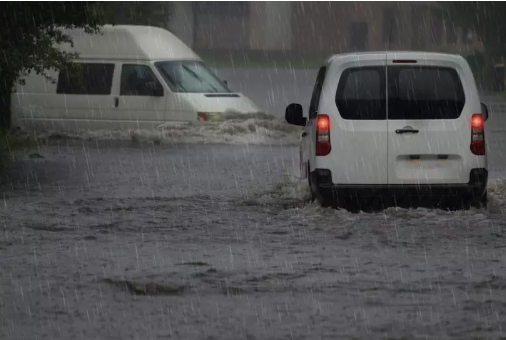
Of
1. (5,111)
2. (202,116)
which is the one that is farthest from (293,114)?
(5,111)

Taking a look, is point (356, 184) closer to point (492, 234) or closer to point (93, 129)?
point (492, 234)

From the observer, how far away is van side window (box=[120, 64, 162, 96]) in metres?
22.0

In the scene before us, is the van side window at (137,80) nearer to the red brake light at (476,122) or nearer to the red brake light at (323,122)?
the red brake light at (323,122)

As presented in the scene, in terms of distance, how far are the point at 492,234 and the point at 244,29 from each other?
81985 millimetres

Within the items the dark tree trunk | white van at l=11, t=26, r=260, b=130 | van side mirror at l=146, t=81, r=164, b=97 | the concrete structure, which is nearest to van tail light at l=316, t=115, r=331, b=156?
white van at l=11, t=26, r=260, b=130

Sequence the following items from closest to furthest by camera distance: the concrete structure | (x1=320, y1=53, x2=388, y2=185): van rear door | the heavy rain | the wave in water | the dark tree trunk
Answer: the heavy rain
(x1=320, y1=53, x2=388, y2=185): van rear door
the wave in water
the dark tree trunk
the concrete structure

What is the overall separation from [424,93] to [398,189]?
97cm

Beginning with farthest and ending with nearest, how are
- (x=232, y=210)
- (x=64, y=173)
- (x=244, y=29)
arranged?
1. (x=244, y=29)
2. (x=64, y=173)
3. (x=232, y=210)

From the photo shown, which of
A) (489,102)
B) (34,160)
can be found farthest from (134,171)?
(489,102)

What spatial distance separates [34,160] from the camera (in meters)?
19.3

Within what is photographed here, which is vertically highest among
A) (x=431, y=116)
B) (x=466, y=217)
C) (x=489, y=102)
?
(x=431, y=116)

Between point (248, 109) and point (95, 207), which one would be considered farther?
point (248, 109)

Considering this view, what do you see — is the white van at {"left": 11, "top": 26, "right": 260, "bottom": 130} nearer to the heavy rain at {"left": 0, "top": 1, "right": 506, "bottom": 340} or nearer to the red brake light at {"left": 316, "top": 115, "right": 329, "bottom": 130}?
the heavy rain at {"left": 0, "top": 1, "right": 506, "bottom": 340}

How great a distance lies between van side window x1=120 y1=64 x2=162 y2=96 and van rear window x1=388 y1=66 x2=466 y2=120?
34.6 ft
